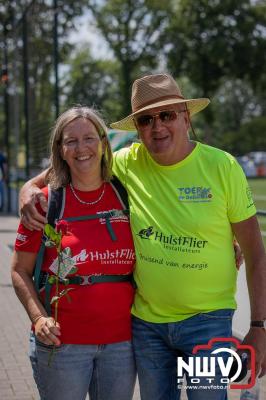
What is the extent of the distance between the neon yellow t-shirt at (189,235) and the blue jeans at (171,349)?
4cm

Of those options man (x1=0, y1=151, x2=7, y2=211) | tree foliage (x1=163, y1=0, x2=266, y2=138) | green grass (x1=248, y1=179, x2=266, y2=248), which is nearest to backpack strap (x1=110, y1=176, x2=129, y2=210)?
green grass (x1=248, y1=179, x2=266, y2=248)

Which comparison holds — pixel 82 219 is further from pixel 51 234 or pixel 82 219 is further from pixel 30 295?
pixel 30 295

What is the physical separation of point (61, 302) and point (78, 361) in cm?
24

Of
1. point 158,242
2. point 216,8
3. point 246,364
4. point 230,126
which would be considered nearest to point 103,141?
point 158,242

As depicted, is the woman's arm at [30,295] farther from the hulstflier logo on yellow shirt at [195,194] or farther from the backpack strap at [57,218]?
the hulstflier logo on yellow shirt at [195,194]

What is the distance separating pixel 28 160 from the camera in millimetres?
16172

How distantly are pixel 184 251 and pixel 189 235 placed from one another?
7 centimetres

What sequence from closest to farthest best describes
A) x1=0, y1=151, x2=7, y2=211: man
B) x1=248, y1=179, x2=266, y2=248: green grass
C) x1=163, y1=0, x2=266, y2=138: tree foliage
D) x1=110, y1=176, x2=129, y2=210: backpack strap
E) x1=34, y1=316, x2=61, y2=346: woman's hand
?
x1=34, y1=316, x2=61, y2=346: woman's hand
x1=110, y1=176, x2=129, y2=210: backpack strap
x1=248, y1=179, x2=266, y2=248: green grass
x1=0, y1=151, x2=7, y2=211: man
x1=163, y1=0, x2=266, y2=138: tree foliage

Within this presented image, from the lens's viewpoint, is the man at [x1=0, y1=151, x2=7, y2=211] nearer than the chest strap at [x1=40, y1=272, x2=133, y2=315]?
No

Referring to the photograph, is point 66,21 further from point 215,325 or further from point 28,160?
point 215,325

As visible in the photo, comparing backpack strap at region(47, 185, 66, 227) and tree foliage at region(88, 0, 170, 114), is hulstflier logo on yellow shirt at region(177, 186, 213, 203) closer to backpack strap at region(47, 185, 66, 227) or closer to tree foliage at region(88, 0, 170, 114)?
backpack strap at region(47, 185, 66, 227)

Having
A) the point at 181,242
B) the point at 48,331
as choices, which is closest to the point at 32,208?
the point at 48,331

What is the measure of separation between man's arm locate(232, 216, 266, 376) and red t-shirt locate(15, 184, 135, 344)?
0.45m

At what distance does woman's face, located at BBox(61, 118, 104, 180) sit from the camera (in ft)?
9.08
